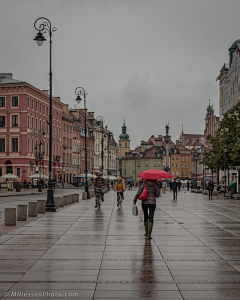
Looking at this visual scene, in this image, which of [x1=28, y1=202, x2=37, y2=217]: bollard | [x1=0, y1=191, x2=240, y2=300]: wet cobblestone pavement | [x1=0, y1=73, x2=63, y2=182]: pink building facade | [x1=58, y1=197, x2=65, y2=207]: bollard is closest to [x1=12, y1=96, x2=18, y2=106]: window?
[x1=0, y1=73, x2=63, y2=182]: pink building facade

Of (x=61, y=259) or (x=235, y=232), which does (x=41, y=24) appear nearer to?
(x=235, y=232)

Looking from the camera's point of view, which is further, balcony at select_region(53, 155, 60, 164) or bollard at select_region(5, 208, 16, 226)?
balcony at select_region(53, 155, 60, 164)

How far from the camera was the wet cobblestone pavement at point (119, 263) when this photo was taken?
6.96 meters

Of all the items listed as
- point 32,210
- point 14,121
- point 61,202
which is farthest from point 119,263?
point 14,121

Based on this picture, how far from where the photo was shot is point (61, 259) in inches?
375

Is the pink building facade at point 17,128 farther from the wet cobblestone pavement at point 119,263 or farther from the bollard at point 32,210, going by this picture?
the wet cobblestone pavement at point 119,263

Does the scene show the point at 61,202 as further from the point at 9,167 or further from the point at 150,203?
the point at 9,167

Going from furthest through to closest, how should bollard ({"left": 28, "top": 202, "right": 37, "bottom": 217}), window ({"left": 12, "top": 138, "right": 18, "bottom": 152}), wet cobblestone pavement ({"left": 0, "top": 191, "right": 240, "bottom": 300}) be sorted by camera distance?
1. window ({"left": 12, "top": 138, "right": 18, "bottom": 152})
2. bollard ({"left": 28, "top": 202, "right": 37, "bottom": 217})
3. wet cobblestone pavement ({"left": 0, "top": 191, "right": 240, "bottom": 300})

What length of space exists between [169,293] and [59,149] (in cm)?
8691

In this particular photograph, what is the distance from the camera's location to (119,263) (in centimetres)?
913

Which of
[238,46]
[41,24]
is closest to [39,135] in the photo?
[238,46]

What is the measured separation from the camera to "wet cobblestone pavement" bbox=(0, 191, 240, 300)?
6961 millimetres

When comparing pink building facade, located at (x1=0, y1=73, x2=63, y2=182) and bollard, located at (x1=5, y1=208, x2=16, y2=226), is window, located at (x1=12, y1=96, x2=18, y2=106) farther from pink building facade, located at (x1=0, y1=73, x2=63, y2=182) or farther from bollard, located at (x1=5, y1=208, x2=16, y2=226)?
bollard, located at (x1=5, y1=208, x2=16, y2=226)

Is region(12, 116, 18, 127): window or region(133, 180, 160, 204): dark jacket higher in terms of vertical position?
region(12, 116, 18, 127): window
